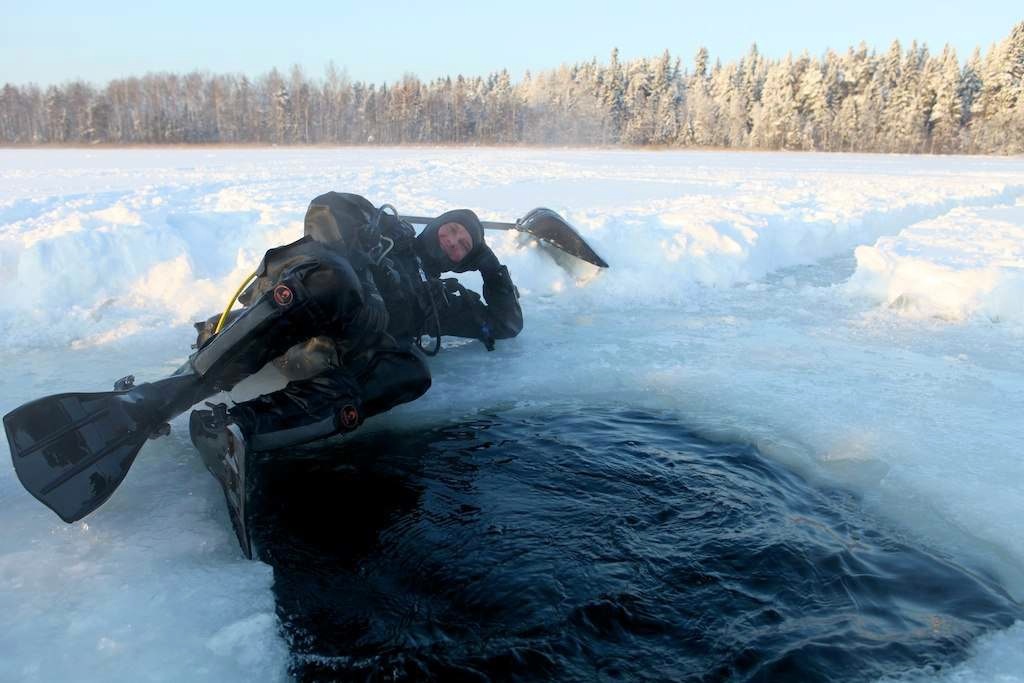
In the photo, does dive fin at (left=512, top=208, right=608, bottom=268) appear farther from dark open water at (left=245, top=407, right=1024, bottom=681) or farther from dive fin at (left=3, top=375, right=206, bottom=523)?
dive fin at (left=3, top=375, right=206, bottom=523)

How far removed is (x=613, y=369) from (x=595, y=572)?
7.62ft

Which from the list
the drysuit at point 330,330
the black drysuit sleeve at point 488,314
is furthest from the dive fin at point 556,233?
the drysuit at point 330,330

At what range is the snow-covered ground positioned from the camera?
2385 mm

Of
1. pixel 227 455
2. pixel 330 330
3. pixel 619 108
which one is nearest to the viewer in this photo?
pixel 227 455

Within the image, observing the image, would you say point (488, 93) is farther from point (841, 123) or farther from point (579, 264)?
point (579, 264)

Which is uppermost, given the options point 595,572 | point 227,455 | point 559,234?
point 559,234

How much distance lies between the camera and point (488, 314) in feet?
17.2

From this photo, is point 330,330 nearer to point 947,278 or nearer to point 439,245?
point 439,245

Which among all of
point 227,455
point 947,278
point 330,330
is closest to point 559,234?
point 947,278

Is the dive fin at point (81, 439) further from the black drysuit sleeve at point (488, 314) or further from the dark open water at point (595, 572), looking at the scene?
the black drysuit sleeve at point (488, 314)

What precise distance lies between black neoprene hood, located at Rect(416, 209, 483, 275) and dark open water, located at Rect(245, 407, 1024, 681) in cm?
157

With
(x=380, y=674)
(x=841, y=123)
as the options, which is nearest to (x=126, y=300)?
(x=380, y=674)

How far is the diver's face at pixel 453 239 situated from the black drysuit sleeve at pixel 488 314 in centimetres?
34

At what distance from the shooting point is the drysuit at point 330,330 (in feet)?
10.9
